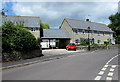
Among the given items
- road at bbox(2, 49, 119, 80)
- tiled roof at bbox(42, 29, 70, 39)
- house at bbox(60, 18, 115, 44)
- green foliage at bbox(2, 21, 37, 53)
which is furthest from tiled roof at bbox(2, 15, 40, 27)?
road at bbox(2, 49, 119, 80)

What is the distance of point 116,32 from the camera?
70750 mm

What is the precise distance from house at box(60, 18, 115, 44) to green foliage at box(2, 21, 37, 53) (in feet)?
85.2

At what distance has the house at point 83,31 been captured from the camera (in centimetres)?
4216

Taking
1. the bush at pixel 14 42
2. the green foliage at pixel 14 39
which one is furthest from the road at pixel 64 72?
the green foliage at pixel 14 39

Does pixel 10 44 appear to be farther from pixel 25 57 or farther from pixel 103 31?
pixel 103 31

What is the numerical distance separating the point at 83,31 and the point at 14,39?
107 feet

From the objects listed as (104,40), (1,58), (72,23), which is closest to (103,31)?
(104,40)

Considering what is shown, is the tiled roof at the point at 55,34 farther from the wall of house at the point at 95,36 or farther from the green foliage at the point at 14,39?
the green foliage at the point at 14,39

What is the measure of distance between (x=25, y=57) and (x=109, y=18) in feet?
228

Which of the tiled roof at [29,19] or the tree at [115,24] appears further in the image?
the tree at [115,24]

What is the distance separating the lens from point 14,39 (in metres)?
14.8

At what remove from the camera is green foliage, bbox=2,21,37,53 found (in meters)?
14.1

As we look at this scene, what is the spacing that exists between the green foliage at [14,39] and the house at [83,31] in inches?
1023

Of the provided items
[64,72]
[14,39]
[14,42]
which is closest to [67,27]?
[14,39]
